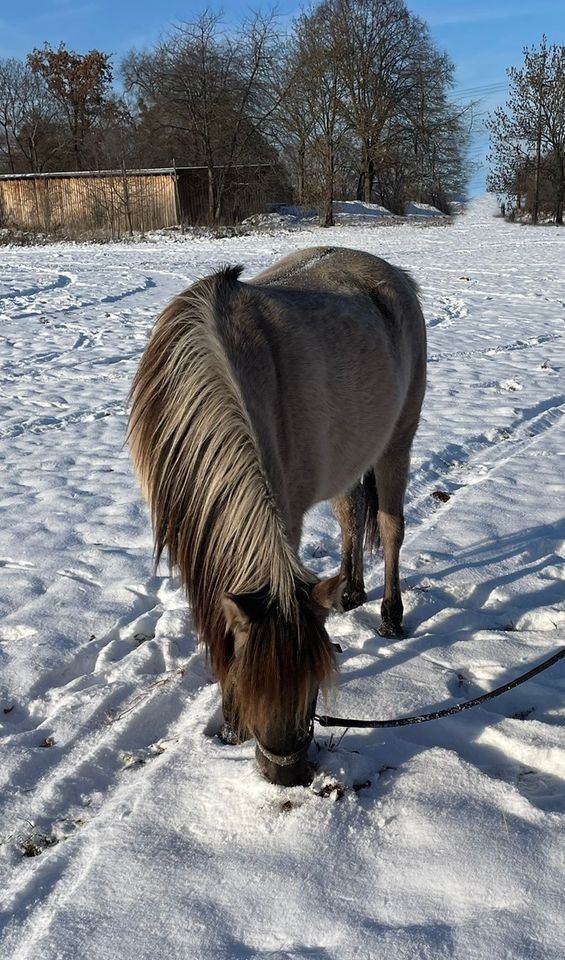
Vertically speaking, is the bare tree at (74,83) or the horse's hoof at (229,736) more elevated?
A: the bare tree at (74,83)

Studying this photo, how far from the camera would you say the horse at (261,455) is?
2021mm

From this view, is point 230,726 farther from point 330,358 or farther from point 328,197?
point 328,197

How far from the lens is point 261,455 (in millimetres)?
2301

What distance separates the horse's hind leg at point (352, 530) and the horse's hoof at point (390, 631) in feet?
1.25

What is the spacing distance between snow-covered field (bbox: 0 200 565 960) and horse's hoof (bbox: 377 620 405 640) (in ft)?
0.26

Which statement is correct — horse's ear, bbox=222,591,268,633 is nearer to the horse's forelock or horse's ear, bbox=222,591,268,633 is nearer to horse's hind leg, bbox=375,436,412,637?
the horse's forelock

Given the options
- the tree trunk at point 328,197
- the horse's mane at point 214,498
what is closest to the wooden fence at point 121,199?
the tree trunk at point 328,197

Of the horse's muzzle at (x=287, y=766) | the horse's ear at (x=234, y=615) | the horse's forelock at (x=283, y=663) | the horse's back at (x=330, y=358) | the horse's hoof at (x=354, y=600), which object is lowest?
the horse's hoof at (x=354, y=600)

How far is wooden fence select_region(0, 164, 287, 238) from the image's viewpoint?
3381 centimetres

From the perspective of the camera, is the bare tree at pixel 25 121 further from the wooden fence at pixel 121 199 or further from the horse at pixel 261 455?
the horse at pixel 261 455

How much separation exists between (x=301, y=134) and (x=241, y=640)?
125 feet

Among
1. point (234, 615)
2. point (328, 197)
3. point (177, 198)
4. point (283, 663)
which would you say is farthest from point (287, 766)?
point (177, 198)

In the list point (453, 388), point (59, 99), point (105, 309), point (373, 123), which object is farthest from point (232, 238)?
point (59, 99)

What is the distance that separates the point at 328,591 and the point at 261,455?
520 millimetres
